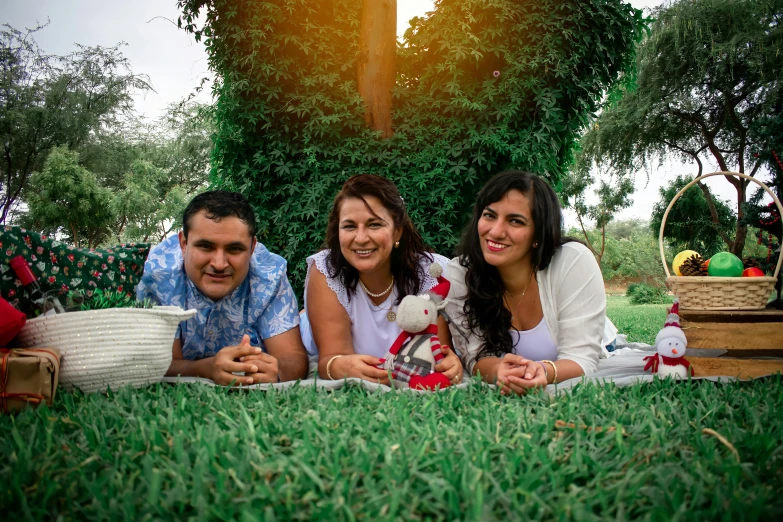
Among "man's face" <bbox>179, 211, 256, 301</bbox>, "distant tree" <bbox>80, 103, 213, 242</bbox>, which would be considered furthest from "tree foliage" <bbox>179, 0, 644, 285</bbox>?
"distant tree" <bbox>80, 103, 213, 242</bbox>

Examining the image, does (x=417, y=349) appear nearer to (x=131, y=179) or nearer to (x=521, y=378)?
(x=521, y=378)

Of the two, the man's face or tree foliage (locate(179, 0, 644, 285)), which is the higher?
tree foliage (locate(179, 0, 644, 285))

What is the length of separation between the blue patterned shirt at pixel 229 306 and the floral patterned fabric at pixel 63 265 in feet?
1.44

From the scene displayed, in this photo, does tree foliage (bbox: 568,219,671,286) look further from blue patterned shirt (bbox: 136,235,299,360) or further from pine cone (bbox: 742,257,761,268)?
blue patterned shirt (bbox: 136,235,299,360)

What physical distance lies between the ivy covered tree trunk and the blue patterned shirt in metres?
3.08

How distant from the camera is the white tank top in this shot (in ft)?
11.0

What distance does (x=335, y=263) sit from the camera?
362 centimetres

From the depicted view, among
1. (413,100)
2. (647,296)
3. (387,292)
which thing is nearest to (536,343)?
(387,292)

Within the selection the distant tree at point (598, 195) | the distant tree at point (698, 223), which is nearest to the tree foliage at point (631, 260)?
the distant tree at point (598, 195)

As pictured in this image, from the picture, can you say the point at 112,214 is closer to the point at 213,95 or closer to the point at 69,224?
the point at 69,224

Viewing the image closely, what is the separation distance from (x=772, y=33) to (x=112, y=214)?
2803 cm

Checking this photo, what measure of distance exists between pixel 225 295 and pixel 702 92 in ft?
67.0

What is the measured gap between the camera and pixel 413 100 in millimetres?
6188

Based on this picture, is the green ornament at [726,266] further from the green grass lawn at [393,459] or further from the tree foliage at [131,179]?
the tree foliage at [131,179]
